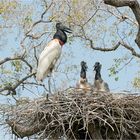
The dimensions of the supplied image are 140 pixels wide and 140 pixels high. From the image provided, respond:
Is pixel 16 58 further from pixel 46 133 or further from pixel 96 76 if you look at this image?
pixel 46 133

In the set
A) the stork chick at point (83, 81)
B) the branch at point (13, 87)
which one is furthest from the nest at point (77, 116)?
the branch at point (13, 87)

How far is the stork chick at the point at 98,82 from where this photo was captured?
38.4 feet

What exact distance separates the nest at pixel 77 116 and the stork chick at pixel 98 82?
108cm

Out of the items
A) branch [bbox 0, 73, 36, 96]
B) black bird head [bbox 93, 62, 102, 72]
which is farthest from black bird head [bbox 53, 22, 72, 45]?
branch [bbox 0, 73, 36, 96]

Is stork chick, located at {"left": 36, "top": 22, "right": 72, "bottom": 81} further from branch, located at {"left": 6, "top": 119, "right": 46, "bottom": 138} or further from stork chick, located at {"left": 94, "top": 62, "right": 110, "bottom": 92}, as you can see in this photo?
branch, located at {"left": 6, "top": 119, "right": 46, "bottom": 138}

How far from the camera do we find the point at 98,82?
39.1 ft

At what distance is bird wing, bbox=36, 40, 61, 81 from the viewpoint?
39.7 feet

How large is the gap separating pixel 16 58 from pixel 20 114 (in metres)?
5.67

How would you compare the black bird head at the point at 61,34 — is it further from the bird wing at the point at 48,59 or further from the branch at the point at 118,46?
the branch at the point at 118,46

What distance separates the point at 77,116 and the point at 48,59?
2.44 metres

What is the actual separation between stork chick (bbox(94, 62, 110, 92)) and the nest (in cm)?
108

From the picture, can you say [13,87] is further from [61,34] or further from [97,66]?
[97,66]

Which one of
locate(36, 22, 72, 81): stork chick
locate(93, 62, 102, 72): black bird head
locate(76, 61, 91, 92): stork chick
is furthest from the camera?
locate(93, 62, 102, 72): black bird head

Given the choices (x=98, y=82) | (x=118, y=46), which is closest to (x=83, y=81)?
(x=98, y=82)
